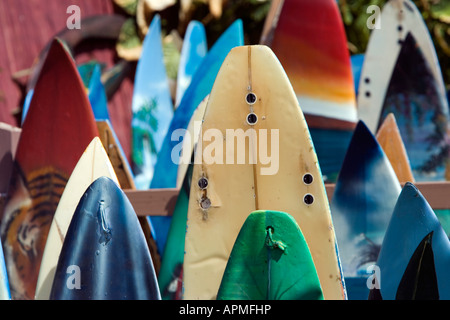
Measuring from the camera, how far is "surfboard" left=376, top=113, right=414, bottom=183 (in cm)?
166

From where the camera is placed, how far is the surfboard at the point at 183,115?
1.89m

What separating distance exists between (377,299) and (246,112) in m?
0.43

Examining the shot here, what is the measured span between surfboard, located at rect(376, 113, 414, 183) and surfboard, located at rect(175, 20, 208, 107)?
921 millimetres

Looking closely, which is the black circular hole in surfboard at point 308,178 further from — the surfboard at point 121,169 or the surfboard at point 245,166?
the surfboard at point 121,169

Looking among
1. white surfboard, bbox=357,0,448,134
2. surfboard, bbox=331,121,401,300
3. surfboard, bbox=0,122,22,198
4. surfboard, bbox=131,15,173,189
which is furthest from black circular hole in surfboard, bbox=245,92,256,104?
surfboard, bbox=131,15,173,189

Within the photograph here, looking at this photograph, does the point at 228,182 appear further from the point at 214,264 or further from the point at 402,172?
the point at 402,172

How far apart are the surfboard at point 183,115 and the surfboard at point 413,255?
76cm

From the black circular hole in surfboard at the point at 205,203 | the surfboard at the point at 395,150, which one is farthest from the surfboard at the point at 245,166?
the surfboard at the point at 395,150

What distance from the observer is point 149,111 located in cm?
236

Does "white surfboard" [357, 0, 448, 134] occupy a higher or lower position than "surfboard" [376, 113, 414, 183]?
higher

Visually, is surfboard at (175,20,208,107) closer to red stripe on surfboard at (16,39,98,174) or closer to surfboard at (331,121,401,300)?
red stripe on surfboard at (16,39,98,174)

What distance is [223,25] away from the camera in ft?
10.6

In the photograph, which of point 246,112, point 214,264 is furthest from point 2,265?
point 246,112

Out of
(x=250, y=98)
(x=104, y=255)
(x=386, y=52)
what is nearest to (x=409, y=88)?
(x=386, y=52)
